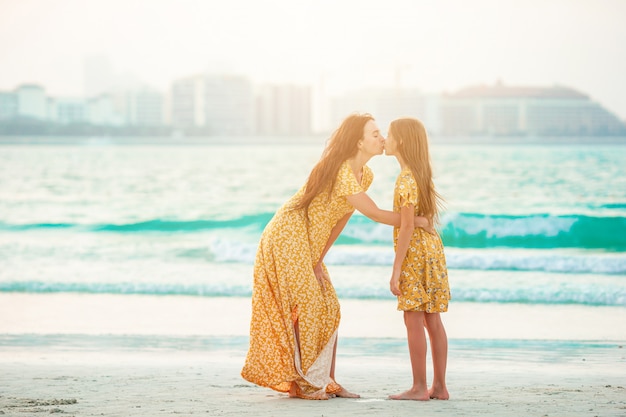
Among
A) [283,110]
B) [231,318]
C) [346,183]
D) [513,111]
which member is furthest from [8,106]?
[346,183]

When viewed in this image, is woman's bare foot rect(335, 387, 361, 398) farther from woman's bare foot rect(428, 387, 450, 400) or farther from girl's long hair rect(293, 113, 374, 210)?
girl's long hair rect(293, 113, 374, 210)

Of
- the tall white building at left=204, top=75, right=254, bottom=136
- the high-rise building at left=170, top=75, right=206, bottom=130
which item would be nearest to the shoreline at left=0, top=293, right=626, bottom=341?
the tall white building at left=204, top=75, right=254, bottom=136

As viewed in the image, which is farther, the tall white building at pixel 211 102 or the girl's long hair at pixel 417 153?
the tall white building at pixel 211 102

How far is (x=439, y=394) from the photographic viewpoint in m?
4.50

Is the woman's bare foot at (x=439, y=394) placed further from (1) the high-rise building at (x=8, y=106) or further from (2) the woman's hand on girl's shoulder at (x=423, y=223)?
(1) the high-rise building at (x=8, y=106)

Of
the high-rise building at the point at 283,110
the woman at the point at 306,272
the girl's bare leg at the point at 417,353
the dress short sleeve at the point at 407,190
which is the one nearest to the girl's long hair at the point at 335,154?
the woman at the point at 306,272

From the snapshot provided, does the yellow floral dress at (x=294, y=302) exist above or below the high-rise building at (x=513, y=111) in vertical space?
below

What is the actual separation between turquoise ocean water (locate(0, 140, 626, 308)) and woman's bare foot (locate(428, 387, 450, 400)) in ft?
14.6

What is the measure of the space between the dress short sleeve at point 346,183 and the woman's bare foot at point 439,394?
3.55ft

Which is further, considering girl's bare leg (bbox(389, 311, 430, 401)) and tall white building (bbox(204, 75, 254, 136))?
tall white building (bbox(204, 75, 254, 136))

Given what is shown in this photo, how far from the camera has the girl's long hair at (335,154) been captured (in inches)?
170

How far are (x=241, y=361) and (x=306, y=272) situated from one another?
191 centimetres

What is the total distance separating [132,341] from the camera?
6.89 meters

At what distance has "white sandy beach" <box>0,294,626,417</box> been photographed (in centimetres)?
432
